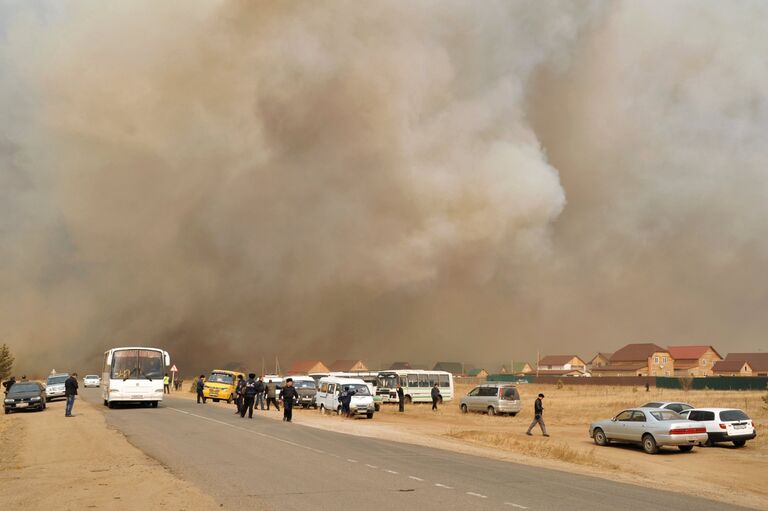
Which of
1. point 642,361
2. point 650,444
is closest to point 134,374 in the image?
point 650,444

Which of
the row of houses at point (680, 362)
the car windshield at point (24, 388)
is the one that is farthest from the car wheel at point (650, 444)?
the row of houses at point (680, 362)

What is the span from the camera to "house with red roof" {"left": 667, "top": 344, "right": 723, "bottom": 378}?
12744 cm

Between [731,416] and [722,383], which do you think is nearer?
[731,416]

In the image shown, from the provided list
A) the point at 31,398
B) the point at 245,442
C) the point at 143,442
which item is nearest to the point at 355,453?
the point at 245,442

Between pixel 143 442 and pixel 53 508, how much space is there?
31.1 ft

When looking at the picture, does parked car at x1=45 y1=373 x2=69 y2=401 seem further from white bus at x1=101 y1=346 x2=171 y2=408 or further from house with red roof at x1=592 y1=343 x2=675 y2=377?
house with red roof at x1=592 y1=343 x2=675 y2=377

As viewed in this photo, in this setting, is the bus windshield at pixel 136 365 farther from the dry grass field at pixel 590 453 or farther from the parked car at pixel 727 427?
the parked car at pixel 727 427

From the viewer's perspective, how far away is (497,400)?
1569 inches

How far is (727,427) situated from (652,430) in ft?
13.2

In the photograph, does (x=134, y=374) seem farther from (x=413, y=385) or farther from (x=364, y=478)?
(x=364, y=478)

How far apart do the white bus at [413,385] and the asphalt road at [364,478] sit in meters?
25.2

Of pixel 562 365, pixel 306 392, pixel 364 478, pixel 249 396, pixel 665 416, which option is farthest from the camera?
pixel 562 365

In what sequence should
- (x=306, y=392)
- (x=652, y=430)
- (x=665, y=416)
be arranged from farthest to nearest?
(x=306, y=392), (x=665, y=416), (x=652, y=430)

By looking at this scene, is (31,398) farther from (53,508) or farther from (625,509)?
(625,509)
